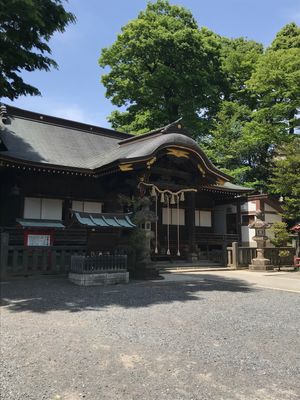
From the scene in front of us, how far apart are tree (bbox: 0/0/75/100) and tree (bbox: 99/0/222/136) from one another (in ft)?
61.2

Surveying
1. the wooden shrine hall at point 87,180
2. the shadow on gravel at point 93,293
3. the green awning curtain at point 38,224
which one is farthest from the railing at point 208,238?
the green awning curtain at point 38,224

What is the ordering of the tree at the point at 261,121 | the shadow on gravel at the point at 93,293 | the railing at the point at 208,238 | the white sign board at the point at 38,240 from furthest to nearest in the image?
the tree at the point at 261,121, the railing at the point at 208,238, the white sign board at the point at 38,240, the shadow on gravel at the point at 93,293

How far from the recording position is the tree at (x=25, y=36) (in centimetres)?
954

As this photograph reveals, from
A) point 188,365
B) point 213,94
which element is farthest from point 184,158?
point 213,94

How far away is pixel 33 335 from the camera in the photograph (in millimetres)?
5629

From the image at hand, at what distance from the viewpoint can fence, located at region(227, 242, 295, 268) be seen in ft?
53.7

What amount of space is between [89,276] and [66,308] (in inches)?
107

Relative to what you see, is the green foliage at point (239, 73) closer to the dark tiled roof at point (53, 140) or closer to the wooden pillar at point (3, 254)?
the dark tiled roof at point (53, 140)

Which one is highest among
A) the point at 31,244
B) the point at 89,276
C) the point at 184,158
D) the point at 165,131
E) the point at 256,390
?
the point at 165,131

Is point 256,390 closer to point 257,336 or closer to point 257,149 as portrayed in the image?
point 257,336

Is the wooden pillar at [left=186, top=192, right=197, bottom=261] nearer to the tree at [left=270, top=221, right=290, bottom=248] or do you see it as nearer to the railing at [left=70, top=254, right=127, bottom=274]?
the tree at [left=270, top=221, right=290, bottom=248]

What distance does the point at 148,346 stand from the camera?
16.8ft

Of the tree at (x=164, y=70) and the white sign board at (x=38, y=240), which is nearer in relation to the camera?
the white sign board at (x=38, y=240)

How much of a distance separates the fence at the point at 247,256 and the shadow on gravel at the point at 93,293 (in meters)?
5.08
